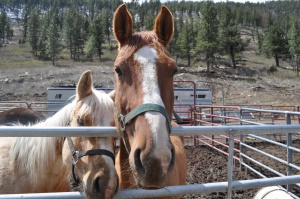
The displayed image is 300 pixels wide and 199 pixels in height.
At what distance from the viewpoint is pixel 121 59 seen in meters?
1.96

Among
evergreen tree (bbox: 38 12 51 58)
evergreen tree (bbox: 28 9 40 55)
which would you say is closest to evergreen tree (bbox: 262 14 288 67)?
evergreen tree (bbox: 38 12 51 58)

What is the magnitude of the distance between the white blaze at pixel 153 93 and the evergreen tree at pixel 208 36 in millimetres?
43844

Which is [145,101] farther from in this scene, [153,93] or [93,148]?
[93,148]

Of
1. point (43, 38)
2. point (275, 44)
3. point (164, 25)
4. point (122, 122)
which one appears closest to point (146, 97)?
point (122, 122)

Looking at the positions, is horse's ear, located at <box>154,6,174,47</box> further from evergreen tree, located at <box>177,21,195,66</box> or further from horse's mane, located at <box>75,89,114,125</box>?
evergreen tree, located at <box>177,21,195,66</box>

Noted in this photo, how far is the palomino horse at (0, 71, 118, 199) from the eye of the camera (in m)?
2.09

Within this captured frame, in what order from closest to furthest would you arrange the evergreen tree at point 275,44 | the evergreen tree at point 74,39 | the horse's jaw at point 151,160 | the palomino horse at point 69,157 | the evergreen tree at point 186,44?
the horse's jaw at point 151,160 < the palomino horse at point 69,157 < the evergreen tree at point 186,44 < the evergreen tree at point 275,44 < the evergreen tree at point 74,39

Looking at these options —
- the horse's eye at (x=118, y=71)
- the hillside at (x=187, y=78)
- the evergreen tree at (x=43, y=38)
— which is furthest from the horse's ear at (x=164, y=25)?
the evergreen tree at (x=43, y=38)

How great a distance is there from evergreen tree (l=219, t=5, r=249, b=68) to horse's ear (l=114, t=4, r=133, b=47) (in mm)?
49892

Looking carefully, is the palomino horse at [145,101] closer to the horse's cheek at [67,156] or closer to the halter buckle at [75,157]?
the halter buckle at [75,157]

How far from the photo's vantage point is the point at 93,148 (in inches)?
88.7

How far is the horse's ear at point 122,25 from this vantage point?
210 centimetres

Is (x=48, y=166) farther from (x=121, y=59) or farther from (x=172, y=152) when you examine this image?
(x=172, y=152)

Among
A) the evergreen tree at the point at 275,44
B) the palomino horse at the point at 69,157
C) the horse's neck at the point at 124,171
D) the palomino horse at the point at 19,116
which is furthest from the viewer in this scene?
the evergreen tree at the point at 275,44
